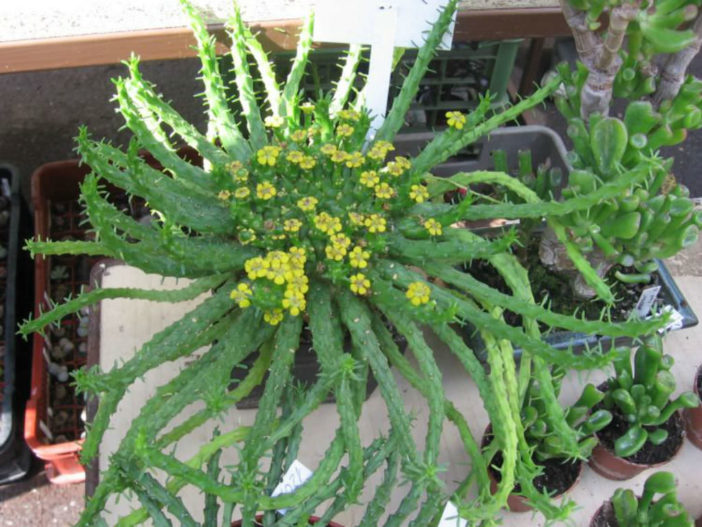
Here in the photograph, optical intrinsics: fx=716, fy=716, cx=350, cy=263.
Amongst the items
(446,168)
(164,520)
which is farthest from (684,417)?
(164,520)

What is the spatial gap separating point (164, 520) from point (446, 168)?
3.58 feet

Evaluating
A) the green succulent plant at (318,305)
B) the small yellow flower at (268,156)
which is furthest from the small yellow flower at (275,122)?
the small yellow flower at (268,156)

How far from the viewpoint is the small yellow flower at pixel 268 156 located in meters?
1.20

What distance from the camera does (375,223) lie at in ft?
3.81

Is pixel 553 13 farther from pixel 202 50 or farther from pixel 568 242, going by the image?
pixel 202 50

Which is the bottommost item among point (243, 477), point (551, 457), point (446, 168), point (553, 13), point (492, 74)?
point (551, 457)

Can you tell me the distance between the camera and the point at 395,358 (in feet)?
4.18

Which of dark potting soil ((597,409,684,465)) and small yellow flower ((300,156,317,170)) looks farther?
dark potting soil ((597,409,684,465))

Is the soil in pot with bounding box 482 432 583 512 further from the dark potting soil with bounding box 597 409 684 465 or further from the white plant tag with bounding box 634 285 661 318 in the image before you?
the white plant tag with bounding box 634 285 661 318

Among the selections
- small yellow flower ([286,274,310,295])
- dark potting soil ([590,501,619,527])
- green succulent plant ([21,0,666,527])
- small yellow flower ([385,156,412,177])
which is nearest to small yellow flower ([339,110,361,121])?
green succulent plant ([21,0,666,527])

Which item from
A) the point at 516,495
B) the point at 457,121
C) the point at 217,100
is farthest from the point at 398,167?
the point at 516,495

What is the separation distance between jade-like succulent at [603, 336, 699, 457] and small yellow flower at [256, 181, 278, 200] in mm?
684

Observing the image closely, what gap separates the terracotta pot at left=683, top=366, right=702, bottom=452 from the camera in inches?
58.2

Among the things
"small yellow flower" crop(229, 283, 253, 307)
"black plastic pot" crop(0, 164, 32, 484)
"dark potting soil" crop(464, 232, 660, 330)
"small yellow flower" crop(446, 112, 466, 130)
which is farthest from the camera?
"black plastic pot" crop(0, 164, 32, 484)
